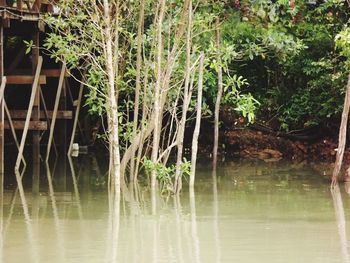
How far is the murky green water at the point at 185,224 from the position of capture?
8.68 meters

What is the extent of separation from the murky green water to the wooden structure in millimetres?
2103

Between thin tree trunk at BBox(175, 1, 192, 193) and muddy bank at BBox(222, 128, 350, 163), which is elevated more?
thin tree trunk at BBox(175, 1, 192, 193)

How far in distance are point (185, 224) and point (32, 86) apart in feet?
24.1

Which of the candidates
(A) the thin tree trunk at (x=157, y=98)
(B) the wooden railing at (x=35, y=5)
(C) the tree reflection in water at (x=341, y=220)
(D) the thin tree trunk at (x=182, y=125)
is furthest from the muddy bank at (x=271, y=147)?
(A) the thin tree trunk at (x=157, y=98)

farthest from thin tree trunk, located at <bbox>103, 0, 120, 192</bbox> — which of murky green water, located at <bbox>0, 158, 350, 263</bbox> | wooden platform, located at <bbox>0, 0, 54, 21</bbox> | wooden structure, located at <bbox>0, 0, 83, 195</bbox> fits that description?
wooden platform, located at <bbox>0, 0, 54, 21</bbox>

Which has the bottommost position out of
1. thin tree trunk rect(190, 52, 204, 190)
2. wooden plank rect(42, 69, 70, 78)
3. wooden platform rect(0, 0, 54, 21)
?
thin tree trunk rect(190, 52, 204, 190)

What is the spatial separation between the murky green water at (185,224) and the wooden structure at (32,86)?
210cm

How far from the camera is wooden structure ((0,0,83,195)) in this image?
1580cm

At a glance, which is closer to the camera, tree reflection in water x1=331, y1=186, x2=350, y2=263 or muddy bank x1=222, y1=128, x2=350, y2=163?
tree reflection in water x1=331, y1=186, x2=350, y2=263

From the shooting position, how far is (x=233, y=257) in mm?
8523

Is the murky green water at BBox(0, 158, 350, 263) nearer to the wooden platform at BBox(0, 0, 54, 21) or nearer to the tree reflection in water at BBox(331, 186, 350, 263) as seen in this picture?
the tree reflection in water at BBox(331, 186, 350, 263)

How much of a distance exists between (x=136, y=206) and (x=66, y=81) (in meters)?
7.95

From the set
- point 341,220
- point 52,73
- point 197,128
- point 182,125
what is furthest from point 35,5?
point 341,220

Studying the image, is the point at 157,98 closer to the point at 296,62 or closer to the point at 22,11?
the point at 22,11
